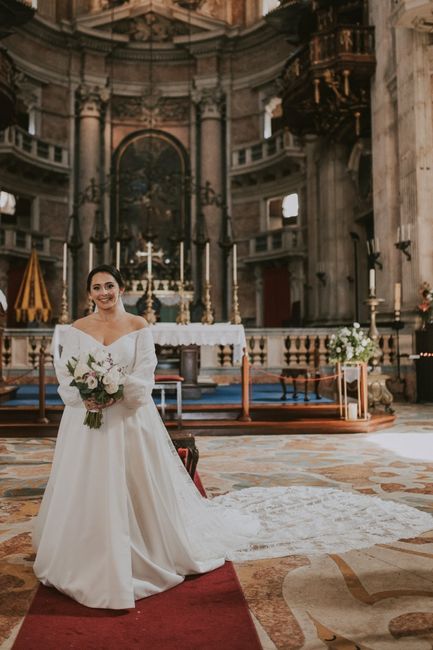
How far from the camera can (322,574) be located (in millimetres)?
3279

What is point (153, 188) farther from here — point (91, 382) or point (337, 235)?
point (91, 382)

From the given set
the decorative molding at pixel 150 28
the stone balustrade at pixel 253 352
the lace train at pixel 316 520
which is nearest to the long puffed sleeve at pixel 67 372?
the lace train at pixel 316 520

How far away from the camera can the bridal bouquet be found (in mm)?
3105

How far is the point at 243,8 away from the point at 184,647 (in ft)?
85.6

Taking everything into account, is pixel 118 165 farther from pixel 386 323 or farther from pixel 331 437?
pixel 331 437

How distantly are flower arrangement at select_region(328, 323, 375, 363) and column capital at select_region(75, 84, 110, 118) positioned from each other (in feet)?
58.5

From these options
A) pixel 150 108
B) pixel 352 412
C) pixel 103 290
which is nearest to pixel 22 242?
pixel 150 108

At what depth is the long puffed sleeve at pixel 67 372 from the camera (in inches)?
130

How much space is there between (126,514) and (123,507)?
0.04 m

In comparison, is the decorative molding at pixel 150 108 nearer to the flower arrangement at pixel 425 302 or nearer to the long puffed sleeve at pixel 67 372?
the flower arrangement at pixel 425 302

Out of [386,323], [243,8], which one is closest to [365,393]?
[386,323]

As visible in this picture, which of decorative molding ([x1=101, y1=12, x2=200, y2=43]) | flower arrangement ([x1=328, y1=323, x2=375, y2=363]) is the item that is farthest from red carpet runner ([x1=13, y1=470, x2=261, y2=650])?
decorative molding ([x1=101, y1=12, x2=200, y2=43])

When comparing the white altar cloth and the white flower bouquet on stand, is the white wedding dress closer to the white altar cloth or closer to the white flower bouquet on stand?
the white flower bouquet on stand

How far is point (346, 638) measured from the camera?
2.54 metres
